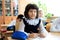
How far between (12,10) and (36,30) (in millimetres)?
3653

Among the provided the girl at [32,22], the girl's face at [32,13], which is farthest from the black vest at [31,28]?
the girl's face at [32,13]

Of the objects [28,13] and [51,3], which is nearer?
[28,13]

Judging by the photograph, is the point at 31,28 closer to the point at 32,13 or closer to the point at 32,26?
the point at 32,26

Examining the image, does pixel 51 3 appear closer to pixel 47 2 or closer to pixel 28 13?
pixel 47 2

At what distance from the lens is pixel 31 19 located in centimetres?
160

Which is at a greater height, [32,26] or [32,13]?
[32,13]

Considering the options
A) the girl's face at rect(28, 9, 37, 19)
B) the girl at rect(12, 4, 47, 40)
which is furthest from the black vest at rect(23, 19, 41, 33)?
the girl's face at rect(28, 9, 37, 19)

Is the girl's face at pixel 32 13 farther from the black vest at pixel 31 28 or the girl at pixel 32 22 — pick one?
the black vest at pixel 31 28

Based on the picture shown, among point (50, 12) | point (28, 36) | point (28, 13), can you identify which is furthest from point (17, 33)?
point (50, 12)

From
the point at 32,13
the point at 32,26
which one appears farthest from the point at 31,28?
the point at 32,13

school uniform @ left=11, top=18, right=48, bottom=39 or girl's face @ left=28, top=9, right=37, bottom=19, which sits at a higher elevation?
girl's face @ left=28, top=9, right=37, bottom=19

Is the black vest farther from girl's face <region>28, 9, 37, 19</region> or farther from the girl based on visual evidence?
girl's face <region>28, 9, 37, 19</region>

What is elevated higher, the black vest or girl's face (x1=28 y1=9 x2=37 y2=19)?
girl's face (x1=28 y1=9 x2=37 y2=19)

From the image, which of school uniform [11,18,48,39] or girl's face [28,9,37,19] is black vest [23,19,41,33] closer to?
school uniform [11,18,48,39]
